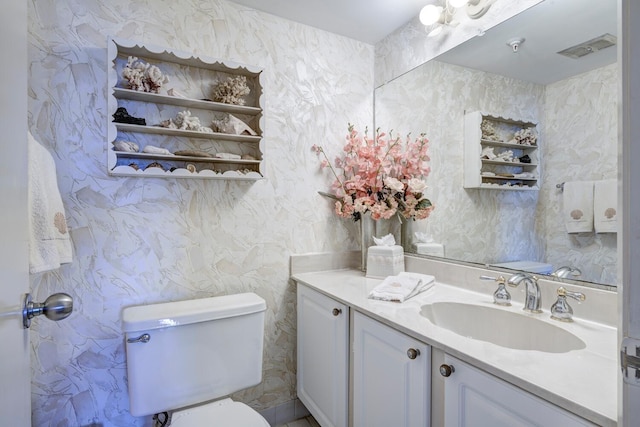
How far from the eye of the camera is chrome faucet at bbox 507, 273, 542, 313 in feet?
3.74

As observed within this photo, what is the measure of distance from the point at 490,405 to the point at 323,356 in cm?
87

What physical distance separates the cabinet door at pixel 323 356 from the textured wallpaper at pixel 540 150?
0.69m

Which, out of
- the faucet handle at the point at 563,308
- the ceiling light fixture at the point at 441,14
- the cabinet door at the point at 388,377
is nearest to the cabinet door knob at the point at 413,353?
the cabinet door at the point at 388,377

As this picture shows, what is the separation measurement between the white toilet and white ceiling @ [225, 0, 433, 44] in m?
1.49

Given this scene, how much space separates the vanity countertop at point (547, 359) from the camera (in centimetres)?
65

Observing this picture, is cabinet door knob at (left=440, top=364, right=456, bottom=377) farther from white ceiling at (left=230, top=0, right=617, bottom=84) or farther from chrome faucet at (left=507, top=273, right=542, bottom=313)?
white ceiling at (left=230, top=0, right=617, bottom=84)

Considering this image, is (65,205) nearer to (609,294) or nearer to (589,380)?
(589,380)

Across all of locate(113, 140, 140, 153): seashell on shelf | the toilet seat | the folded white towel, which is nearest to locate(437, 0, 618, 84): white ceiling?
the folded white towel

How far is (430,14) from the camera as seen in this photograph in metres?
1.56

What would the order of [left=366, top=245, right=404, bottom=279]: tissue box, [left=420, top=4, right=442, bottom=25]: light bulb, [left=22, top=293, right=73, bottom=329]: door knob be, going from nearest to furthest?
[left=22, top=293, right=73, bottom=329]: door knob
[left=420, top=4, right=442, bottom=25]: light bulb
[left=366, top=245, right=404, bottom=279]: tissue box

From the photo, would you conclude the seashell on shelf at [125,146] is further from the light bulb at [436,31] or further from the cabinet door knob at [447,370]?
the light bulb at [436,31]

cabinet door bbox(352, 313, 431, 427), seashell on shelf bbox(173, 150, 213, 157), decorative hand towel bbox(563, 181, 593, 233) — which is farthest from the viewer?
seashell on shelf bbox(173, 150, 213, 157)

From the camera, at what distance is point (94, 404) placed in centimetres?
139
